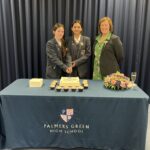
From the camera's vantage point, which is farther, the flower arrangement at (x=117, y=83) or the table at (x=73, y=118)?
the flower arrangement at (x=117, y=83)

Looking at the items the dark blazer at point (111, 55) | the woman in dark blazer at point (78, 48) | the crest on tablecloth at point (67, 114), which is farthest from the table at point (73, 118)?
the woman in dark blazer at point (78, 48)

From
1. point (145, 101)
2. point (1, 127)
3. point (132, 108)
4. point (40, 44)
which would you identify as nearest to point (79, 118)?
point (132, 108)

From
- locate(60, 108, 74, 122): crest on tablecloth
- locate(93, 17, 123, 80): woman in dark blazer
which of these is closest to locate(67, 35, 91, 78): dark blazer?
locate(93, 17, 123, 80): woman in dark blazer

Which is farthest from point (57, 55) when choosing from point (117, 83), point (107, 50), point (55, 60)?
point (117, 83)

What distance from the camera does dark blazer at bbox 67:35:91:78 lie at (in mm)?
2873

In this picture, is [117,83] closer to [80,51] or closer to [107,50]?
[107,50]

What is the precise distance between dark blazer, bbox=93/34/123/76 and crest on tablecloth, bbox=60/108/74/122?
3.32 ft

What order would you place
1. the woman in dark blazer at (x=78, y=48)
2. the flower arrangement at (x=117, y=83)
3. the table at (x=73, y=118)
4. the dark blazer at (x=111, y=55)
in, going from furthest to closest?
the woman in dark blazer at (x=78, y=48) → the dark blazer at (x=111, y=55) → the flower arrangement at (x=117, y=83) → the table at (x=73, y=118)

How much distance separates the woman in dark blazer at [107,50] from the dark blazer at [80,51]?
128 mm

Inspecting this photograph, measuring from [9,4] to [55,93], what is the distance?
5.94ft

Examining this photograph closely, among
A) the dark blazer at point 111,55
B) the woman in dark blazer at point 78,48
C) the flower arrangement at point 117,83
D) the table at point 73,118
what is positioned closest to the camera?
the table at point 73,118

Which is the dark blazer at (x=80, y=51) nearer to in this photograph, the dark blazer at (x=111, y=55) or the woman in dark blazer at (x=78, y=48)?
the woman in dark blazer at (x=78, y=48)

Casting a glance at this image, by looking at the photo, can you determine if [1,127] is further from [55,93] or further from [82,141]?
[82,141]

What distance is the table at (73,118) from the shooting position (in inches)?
77.4
